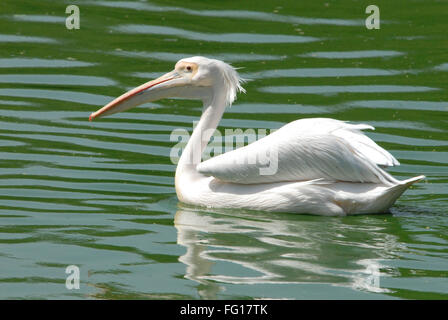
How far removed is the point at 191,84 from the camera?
21.1ft

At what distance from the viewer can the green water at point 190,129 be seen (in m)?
4.78

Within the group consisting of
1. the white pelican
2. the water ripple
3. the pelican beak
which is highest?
the water ripple

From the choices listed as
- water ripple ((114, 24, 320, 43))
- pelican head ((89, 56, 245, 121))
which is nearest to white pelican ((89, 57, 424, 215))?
pelican head ((89, 56, 245, 121))

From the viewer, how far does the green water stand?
478 cm

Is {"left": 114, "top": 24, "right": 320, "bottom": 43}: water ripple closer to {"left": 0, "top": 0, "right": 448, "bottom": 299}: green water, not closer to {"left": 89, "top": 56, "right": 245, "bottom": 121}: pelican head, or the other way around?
{"left": 0, "top": 0, "right": 448, "bottom": 299}: green water

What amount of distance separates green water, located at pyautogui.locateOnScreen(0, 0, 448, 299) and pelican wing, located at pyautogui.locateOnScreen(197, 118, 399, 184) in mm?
251

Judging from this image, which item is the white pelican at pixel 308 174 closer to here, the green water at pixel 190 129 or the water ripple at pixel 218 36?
the green water at pixel 190 129

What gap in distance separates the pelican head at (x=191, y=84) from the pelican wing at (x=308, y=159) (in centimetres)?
66

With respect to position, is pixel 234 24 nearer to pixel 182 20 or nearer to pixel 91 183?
pixel 182 20

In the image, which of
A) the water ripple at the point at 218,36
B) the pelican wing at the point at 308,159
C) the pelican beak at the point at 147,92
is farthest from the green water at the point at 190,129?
the pelican beak at the point at 147,92

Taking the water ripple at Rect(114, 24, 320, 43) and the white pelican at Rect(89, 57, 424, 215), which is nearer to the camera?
the white pelican at Rect(89, 57, 424, 215)

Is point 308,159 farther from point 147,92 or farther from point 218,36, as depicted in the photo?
point 218,36

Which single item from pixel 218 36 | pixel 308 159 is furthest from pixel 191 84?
pixel 218 36

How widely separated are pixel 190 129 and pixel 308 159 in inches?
87.7
